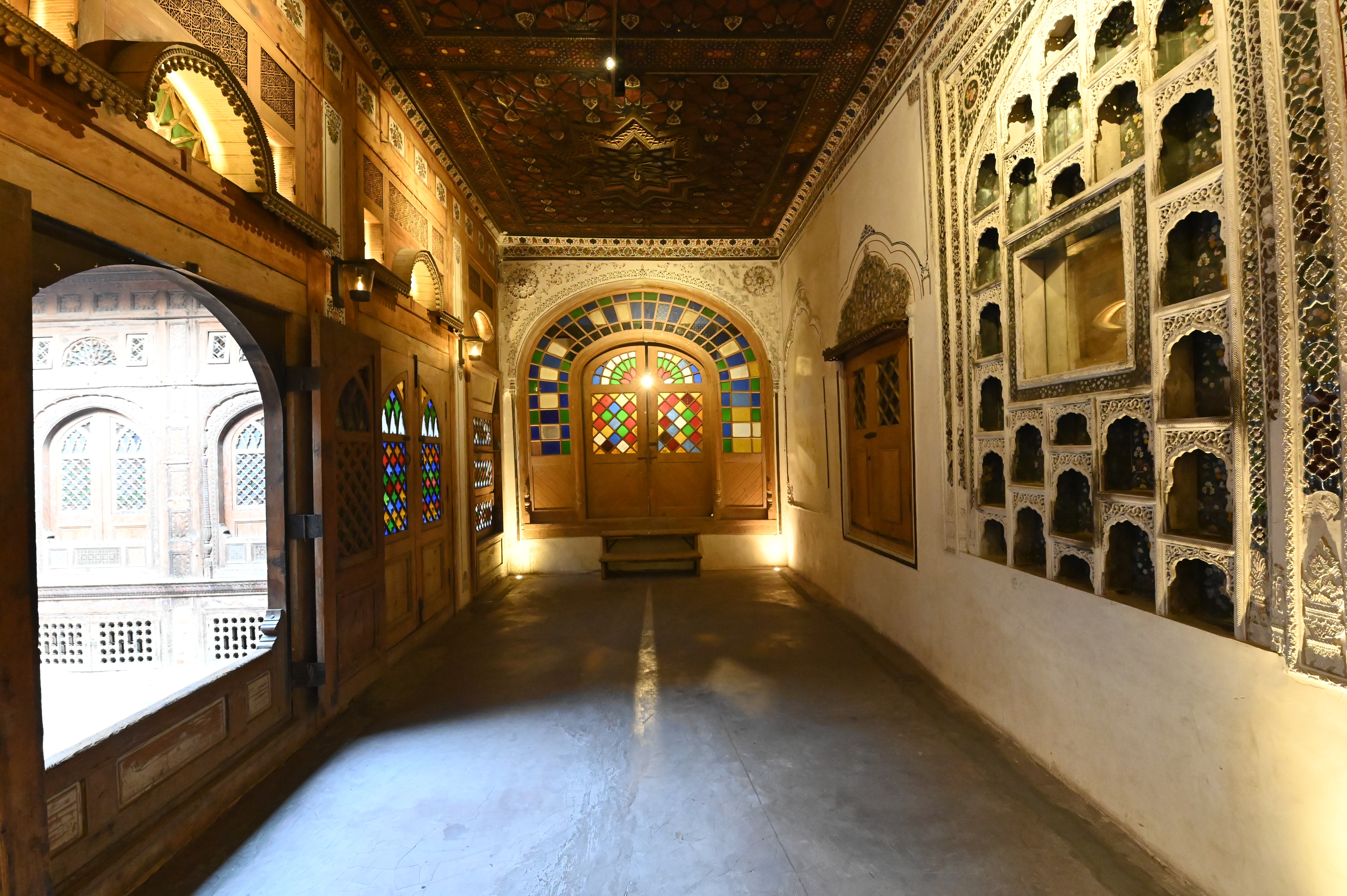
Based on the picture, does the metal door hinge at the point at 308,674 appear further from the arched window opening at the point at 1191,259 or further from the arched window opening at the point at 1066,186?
the arched window opening at the point at 1066,186

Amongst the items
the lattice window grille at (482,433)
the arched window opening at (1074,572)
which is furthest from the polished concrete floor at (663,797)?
the lattice window grille at (482,433)

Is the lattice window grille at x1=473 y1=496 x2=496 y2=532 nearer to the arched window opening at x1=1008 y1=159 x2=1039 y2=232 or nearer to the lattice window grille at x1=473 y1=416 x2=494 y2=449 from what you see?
the lattice window grille at x1=473 y1=416 x2=494 y2=449

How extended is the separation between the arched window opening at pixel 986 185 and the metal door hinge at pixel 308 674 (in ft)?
13.9

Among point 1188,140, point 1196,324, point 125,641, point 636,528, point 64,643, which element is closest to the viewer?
point 1196,324

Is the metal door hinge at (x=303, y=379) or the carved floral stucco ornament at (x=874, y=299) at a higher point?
the carved floral stucco ornament at (x=874, y=299)

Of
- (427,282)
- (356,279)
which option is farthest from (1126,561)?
(427,282)

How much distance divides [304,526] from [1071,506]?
3.73m

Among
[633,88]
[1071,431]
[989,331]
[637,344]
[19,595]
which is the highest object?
[633,88]

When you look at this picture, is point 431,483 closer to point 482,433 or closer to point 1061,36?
point 482,433

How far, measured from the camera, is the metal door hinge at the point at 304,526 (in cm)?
319

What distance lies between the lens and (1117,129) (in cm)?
244

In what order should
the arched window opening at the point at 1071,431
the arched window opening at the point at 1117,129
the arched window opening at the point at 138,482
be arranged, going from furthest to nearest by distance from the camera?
the arched window opening at the point at 138,482, the arched window opening at the point at 1071,431, the arched window opening at the point at 1117,129

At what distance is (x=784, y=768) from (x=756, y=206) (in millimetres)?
6105

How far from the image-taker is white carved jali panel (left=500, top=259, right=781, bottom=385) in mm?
8070
